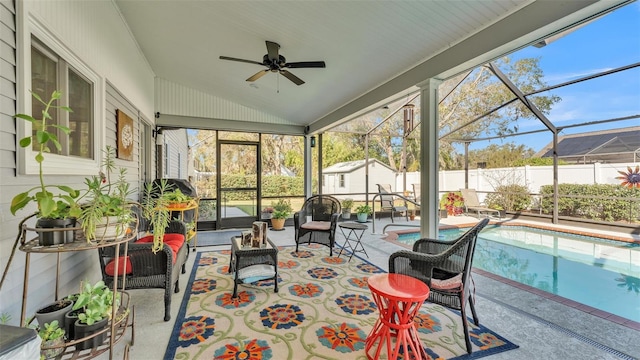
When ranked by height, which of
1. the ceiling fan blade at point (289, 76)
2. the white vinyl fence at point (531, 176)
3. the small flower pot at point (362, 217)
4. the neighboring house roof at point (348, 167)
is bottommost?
the small flower pot at point (362, 217)

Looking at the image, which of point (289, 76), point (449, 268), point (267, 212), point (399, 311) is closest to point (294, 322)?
point (399, 311)

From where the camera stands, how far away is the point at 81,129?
2467mm

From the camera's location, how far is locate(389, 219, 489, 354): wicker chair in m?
1.94

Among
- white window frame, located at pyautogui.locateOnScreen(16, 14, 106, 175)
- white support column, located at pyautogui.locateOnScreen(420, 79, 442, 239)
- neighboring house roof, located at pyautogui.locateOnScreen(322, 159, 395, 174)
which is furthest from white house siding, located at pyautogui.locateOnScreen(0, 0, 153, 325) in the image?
neighboring house roof, located at pyautogui.locateOnScreen(322, 159, 395, 174)

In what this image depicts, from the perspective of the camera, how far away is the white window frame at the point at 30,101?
5.24 ft

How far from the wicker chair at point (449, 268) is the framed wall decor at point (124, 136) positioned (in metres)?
3.59

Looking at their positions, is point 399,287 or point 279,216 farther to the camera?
point 279,216

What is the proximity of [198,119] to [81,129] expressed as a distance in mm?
3645

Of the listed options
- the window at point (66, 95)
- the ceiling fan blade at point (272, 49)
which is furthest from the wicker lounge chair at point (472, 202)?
the window at point (66, 95)

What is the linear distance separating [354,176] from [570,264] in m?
6.97

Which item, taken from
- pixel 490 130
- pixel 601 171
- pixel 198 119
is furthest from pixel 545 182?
pixel 198 119

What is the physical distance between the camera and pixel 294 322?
2.29 m

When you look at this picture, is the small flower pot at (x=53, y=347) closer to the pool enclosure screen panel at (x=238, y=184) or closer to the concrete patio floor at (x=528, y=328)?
the concrete patio floor at (x=528, y=328)

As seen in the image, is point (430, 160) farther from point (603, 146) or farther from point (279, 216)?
point (603, 146)
